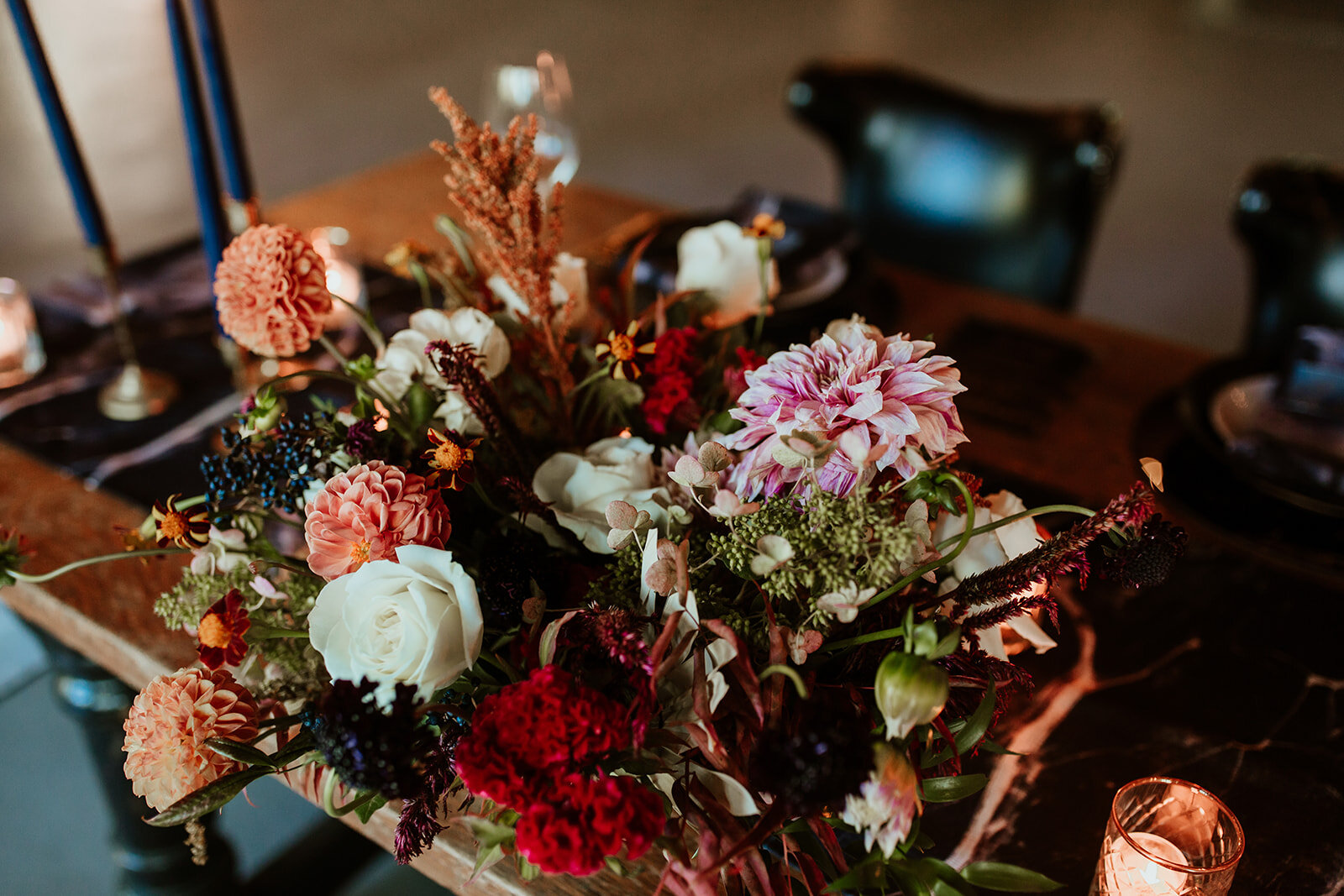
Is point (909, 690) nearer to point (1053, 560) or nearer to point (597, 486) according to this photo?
point (1053, 560)

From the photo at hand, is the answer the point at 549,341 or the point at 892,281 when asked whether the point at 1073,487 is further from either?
the point at 549,341

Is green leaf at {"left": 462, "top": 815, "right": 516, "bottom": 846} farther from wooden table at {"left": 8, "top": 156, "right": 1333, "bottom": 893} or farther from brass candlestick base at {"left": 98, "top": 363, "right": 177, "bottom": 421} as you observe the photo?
brass candlestick base at {"left": 98, "top": 363, "right": 177, "bottom": 421}

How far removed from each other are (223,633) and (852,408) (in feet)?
1.16

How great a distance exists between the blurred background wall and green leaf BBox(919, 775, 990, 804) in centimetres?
293

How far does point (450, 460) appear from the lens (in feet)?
1.79

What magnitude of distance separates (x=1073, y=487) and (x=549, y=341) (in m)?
0.59

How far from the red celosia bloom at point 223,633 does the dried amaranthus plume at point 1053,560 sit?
15.3 inches

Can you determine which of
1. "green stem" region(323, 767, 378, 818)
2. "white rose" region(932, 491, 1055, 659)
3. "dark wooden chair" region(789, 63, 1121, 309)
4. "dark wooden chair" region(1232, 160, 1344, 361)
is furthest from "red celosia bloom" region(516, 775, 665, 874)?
"dark wooden chair" region(789, 63, 1121, 309)

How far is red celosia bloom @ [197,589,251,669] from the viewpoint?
534 millimetres

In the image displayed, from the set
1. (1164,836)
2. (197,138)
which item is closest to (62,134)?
(197,138)

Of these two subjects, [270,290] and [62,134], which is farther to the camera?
[62,134]

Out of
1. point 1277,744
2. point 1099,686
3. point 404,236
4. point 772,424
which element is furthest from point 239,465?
point 404,236

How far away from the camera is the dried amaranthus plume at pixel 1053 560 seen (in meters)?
0.48

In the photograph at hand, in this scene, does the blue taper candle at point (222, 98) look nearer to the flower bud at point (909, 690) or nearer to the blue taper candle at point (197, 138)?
the blue taper candle at point (197, 138)
